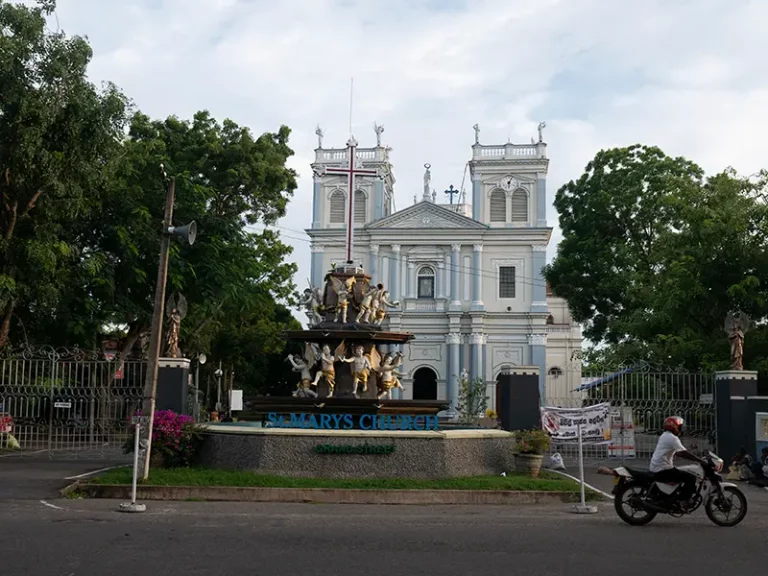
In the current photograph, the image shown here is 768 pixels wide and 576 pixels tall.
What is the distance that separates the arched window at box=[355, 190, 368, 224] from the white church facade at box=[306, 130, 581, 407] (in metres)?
0.06

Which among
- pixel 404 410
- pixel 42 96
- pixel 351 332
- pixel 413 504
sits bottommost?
pixel 413 504

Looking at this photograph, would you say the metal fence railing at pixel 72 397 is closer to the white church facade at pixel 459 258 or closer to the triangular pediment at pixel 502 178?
the white church facade at pixel 459 258

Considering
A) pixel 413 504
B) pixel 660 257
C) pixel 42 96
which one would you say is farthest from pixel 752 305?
pixel 42 96

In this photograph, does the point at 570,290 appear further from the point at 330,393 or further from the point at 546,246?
the point at 330,393

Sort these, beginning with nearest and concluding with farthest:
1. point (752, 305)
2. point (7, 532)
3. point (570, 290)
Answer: point (7, 532), point (752, 305), point (570, 290)

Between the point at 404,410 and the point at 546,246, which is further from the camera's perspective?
the point at 546,246

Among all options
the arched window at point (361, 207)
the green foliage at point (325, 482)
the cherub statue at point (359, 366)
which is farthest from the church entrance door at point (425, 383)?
the green foliage at point (325, 482)

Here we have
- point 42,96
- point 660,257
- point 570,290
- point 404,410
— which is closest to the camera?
Answer: point 404,410

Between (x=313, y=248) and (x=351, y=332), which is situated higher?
(x=313, y=248)

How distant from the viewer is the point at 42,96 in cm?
2258

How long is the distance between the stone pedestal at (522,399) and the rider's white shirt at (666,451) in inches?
414

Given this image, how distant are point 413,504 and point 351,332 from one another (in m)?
5.38

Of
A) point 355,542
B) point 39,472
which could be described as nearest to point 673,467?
point 355,542

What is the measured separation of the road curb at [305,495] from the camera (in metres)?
14.3
